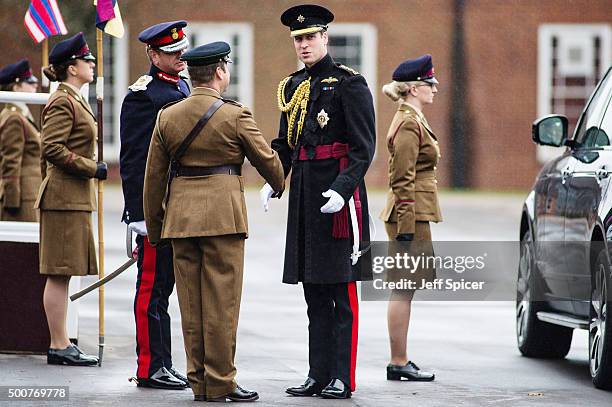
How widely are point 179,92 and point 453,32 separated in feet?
77.5

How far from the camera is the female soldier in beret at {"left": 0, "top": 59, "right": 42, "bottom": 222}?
12.2m

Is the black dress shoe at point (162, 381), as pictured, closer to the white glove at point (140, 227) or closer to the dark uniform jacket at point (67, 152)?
the white glove at point (140, 227)

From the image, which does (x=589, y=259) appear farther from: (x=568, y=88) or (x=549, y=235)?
(x=568, y=88)

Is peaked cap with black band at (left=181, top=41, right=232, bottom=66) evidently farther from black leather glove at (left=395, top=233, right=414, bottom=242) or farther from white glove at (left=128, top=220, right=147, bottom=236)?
black leather glove at (left=395, top=233, right=414, bottom=242)

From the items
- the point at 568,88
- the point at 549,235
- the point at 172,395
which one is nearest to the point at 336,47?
the point at 568,88

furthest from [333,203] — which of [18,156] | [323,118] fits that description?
[18,156]

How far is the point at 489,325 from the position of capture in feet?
38.6

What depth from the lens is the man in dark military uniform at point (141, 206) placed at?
7965mm

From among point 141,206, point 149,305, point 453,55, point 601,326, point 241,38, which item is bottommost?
point 601,326

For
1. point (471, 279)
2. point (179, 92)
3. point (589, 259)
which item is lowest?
point (471, 279)

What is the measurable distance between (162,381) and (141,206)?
0.99 meters

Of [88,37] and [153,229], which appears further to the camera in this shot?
[88,37]

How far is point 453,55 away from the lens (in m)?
31.2

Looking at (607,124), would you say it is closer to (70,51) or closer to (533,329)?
(533,329)
